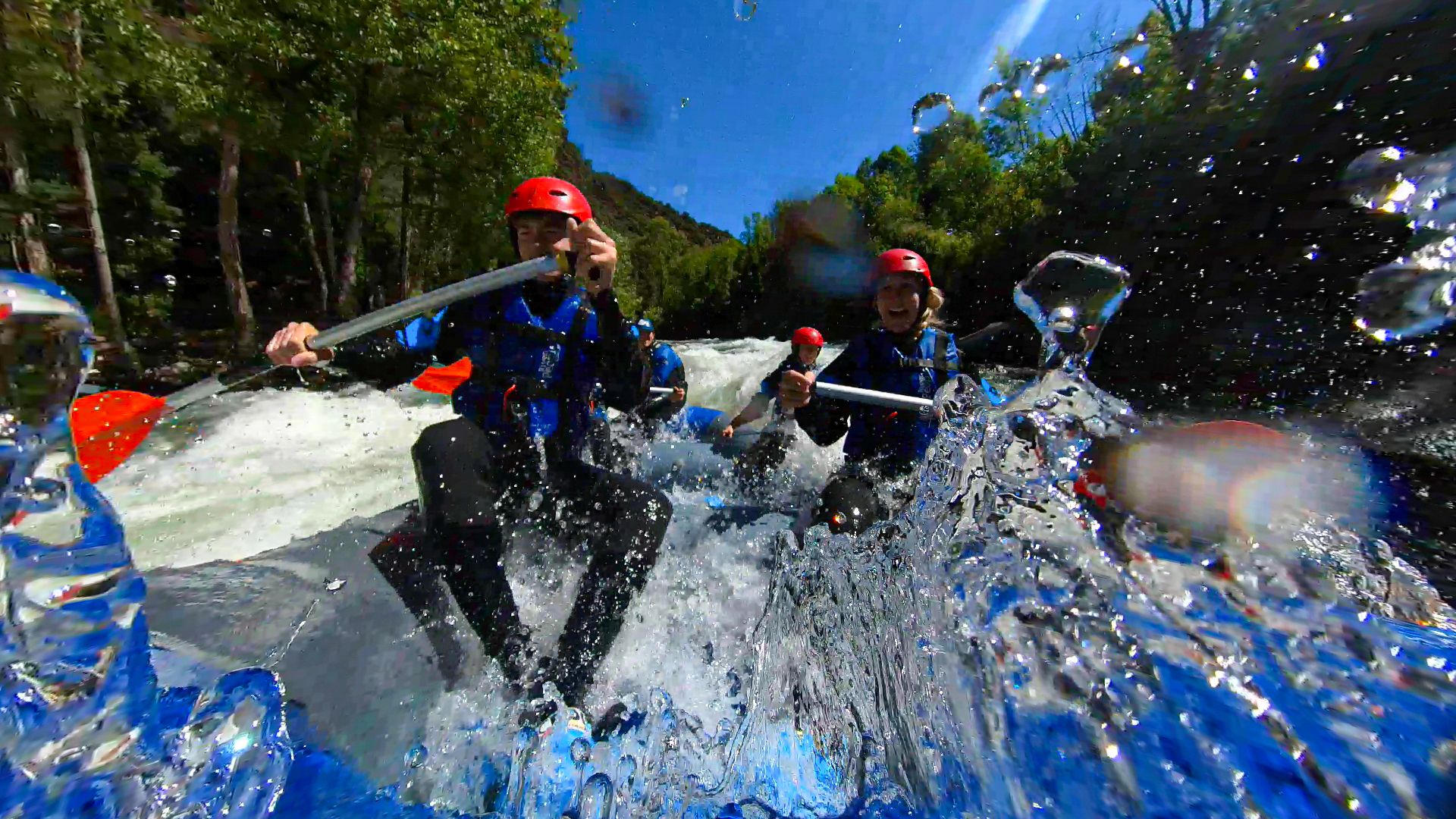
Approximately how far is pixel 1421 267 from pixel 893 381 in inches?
127

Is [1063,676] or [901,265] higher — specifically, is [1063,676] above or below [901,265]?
below

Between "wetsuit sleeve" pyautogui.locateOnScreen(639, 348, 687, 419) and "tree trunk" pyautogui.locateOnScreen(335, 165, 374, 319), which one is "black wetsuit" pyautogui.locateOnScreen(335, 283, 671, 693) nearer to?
"wetsuit sleeve" pyautogui.locateOnScreen(639, 348, 687, 419)

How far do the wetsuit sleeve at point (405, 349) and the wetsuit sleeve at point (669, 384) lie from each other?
2.50 metres

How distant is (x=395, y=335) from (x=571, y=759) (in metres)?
1.75

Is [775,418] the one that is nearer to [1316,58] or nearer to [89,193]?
[1316,58]

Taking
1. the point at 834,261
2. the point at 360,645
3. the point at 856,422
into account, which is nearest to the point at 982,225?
the point at 834,261

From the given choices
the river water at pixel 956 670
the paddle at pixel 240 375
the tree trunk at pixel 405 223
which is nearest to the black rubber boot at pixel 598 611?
the river water at pixel 956 670

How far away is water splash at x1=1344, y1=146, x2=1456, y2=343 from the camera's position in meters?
3.32

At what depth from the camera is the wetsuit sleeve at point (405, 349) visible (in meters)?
2.33

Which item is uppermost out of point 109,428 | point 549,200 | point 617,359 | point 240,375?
point 549,200

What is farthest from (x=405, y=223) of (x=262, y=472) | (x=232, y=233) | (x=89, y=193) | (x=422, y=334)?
(x=422, y=334)

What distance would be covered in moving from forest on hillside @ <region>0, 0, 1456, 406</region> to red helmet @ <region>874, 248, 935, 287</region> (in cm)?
487

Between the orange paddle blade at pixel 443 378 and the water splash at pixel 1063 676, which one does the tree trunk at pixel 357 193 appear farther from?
the water splash at pixel 1063 676

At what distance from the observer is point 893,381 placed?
329 cm
